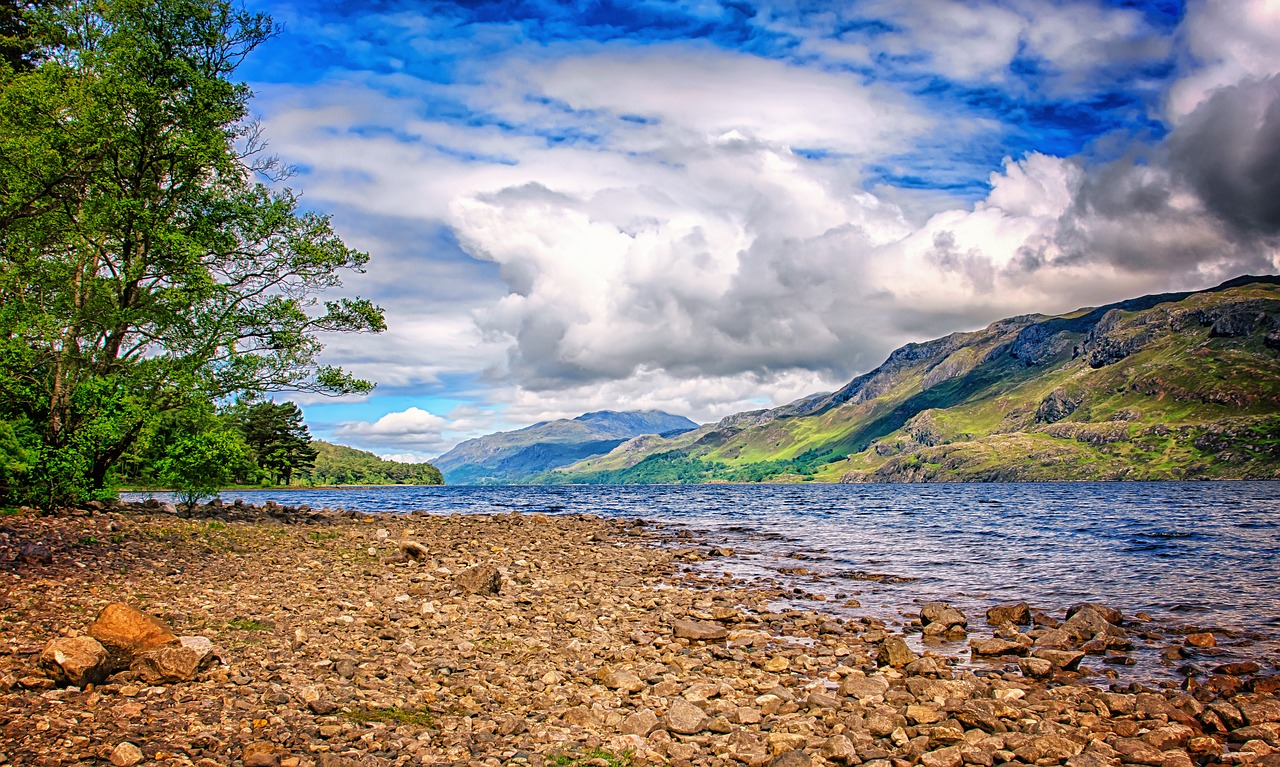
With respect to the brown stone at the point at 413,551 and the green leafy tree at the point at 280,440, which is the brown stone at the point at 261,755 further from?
the green leafy tree at the point at 280,440

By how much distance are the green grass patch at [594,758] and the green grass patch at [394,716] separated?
2.45 m

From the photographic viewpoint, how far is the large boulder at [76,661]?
35.2ft

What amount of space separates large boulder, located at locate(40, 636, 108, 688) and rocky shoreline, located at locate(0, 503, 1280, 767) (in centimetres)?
4

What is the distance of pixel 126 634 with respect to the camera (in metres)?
12.0

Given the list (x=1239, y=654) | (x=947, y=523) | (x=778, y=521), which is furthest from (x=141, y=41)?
(x=947, y=523)

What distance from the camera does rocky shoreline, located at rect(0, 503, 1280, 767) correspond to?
10.5m

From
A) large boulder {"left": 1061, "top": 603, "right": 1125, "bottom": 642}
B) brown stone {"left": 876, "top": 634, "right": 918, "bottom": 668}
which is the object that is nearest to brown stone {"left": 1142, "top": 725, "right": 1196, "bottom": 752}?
brown stone {"left": 876, "top": 634, "right": 918, "bottom": 668}

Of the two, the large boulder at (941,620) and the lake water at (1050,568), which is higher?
the large boulder at (941,620)

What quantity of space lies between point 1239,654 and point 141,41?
145ft

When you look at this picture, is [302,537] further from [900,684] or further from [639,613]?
[900,684]

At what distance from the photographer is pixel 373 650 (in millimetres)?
15188

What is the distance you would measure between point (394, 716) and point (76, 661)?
4.99 metres

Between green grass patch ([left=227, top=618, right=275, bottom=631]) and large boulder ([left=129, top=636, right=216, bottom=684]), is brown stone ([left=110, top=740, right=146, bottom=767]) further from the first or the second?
green grass patch ([left=227, top=618, right=275, bottom=631])

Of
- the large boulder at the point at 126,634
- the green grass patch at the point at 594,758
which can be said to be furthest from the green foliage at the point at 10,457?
the green grass patch at the point at 594,758
